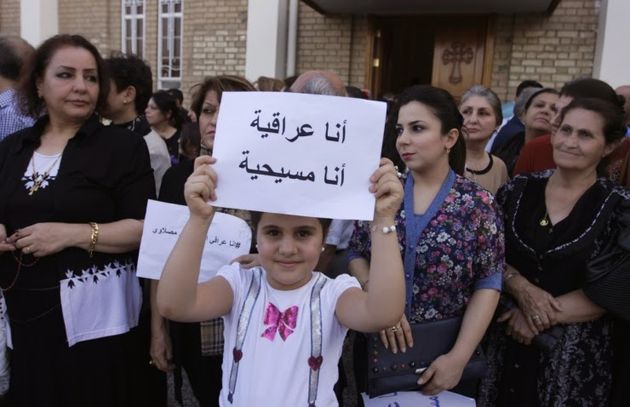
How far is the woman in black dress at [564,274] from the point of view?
6.50 ft

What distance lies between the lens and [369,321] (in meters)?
1.42

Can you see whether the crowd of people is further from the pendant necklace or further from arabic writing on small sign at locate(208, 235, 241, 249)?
arabic writing on small sign at locate(208, 235, 241, 249)

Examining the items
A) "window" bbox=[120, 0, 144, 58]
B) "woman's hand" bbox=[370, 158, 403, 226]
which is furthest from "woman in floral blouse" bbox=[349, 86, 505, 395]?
"window" bbox=[120, 0, 144, 58]

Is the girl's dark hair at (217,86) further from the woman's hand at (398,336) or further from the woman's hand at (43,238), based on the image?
the woman's hand at (398,336)

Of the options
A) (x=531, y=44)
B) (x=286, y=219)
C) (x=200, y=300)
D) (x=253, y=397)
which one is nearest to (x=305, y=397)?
(x=253, y=397)

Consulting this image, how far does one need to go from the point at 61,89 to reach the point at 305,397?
1.43 meters

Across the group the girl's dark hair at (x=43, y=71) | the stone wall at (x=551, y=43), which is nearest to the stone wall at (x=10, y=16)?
the stone wall at (x=551, y=43)

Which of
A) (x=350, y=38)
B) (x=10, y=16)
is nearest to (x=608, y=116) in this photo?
(x=350, y=38)

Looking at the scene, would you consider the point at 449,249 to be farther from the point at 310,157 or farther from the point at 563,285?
the point at 310,157

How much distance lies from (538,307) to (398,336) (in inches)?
23.9

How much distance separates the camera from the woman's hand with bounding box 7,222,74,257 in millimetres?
1787

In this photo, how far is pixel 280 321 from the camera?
1.53 m

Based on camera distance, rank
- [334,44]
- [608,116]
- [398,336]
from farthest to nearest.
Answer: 1. [334,44]
2. [608,116]
3. [398,336]

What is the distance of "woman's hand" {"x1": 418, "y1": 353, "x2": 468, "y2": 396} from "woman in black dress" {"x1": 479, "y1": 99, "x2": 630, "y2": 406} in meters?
0.40
